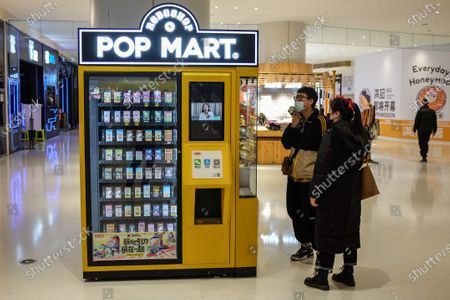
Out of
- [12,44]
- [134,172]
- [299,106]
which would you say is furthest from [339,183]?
[12,44]

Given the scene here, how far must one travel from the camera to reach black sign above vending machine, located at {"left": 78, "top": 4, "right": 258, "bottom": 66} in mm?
3768

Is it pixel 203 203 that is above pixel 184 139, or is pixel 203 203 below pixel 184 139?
below

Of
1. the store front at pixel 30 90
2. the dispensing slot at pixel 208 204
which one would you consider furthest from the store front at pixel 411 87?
the dispensing slot at pixel 208 204

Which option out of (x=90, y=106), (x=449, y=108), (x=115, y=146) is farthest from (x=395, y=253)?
(x=449, y=108)

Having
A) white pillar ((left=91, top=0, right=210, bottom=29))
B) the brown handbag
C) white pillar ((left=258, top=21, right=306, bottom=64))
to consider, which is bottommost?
the brown handbag

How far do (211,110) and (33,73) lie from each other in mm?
15903

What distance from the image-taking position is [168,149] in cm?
409

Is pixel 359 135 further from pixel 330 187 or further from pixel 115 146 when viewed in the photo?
pixel 115 146

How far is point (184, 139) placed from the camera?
3926 mm

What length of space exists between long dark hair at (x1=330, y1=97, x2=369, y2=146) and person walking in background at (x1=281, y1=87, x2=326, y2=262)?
1.82ft

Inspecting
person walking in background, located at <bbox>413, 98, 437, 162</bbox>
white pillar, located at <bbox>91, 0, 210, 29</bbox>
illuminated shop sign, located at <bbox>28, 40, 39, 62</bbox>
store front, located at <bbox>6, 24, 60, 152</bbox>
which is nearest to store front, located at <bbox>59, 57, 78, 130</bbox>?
store front, located at <bbox>6, 24, 60, 152</bbox>

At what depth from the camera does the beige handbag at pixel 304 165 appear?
4234mm

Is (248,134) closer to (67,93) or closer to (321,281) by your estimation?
(321,281)

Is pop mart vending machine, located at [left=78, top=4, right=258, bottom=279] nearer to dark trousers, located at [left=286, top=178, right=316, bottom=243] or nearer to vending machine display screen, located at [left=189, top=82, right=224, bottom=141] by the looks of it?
vending machine display screen, located at [left=189, top=82, right=224, bottom=141]
